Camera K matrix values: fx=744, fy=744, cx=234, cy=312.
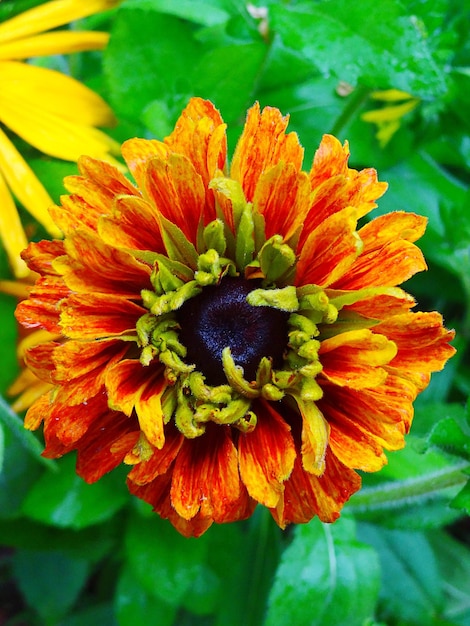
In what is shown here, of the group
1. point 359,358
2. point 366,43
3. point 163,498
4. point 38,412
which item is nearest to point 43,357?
point 38,412

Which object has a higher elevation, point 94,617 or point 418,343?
point 418,343

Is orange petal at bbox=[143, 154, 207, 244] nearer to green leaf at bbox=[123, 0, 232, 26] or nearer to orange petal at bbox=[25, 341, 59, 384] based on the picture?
orange petal at bbox=[25, 341, 59, 384]

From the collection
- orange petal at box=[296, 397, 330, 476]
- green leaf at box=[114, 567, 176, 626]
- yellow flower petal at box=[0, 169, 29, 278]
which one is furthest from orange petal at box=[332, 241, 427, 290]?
green leaf at box=[114, 567, 176, 626]

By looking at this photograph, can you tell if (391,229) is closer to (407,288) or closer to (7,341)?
(7,341)

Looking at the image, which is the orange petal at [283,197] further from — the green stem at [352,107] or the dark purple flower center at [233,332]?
the green stem at [352,107]

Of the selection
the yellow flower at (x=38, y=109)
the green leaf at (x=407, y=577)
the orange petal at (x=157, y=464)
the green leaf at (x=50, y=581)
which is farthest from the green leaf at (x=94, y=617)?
the orange petal at (x=157, y=464)

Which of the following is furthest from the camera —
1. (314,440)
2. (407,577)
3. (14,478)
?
(407,577)
